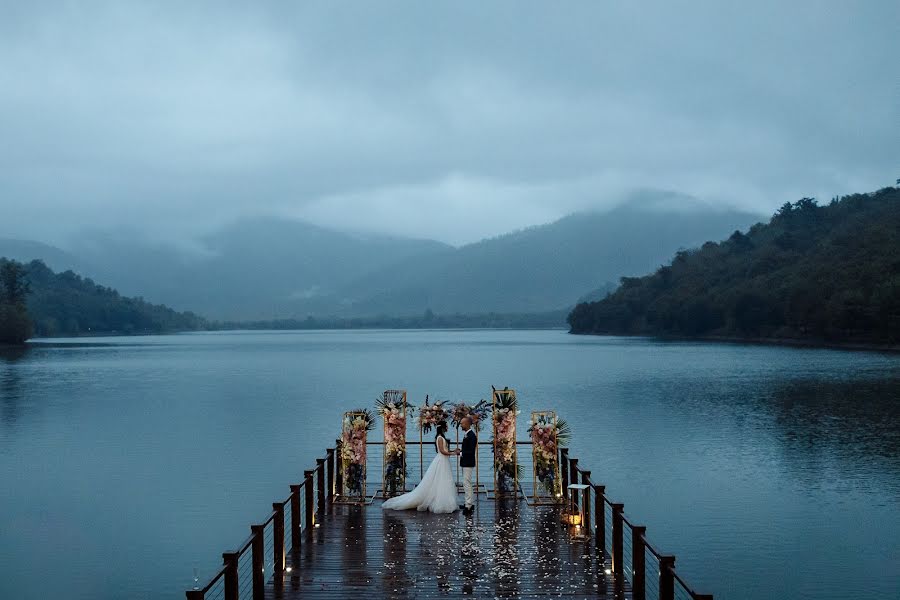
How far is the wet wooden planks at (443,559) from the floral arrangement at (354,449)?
126 cm

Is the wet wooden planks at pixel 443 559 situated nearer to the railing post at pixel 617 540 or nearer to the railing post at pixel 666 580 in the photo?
the railing post at pixel 617 540

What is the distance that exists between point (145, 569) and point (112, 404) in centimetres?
4084

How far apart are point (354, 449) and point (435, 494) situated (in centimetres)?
227

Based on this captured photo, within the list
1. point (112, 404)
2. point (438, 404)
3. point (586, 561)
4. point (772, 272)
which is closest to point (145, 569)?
point (438, 404)

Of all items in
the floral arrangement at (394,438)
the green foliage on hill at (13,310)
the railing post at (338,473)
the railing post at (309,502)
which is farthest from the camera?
the green foliage on hill at (13,310)

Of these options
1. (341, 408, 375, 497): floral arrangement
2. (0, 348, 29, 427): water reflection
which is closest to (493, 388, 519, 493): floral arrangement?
(341, 408, 375, 497): floral arrangement

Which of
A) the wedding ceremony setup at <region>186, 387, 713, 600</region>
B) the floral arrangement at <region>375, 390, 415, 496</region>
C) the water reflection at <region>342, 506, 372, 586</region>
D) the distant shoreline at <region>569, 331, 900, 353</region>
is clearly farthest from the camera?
the distant shoreline at <region>569, 331, 900, 353</region>

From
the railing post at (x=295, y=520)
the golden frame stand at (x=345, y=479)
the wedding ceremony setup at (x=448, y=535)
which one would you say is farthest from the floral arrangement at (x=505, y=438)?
the railing post at (x=295, y=520)

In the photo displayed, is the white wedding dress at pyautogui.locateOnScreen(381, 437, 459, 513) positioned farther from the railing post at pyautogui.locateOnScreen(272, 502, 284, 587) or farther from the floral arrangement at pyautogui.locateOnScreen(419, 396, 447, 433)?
the railing post at pyautogui.locateOnScreen(272, 502, 284, 587)

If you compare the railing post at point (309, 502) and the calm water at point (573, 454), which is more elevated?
the railing post at point (309, 502)

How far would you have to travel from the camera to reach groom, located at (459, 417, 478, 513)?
719 inches

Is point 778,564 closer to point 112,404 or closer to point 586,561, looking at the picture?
point 586,561

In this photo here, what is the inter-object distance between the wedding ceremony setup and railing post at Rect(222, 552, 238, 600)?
18 millimetres

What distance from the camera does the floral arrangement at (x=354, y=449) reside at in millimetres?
19641
